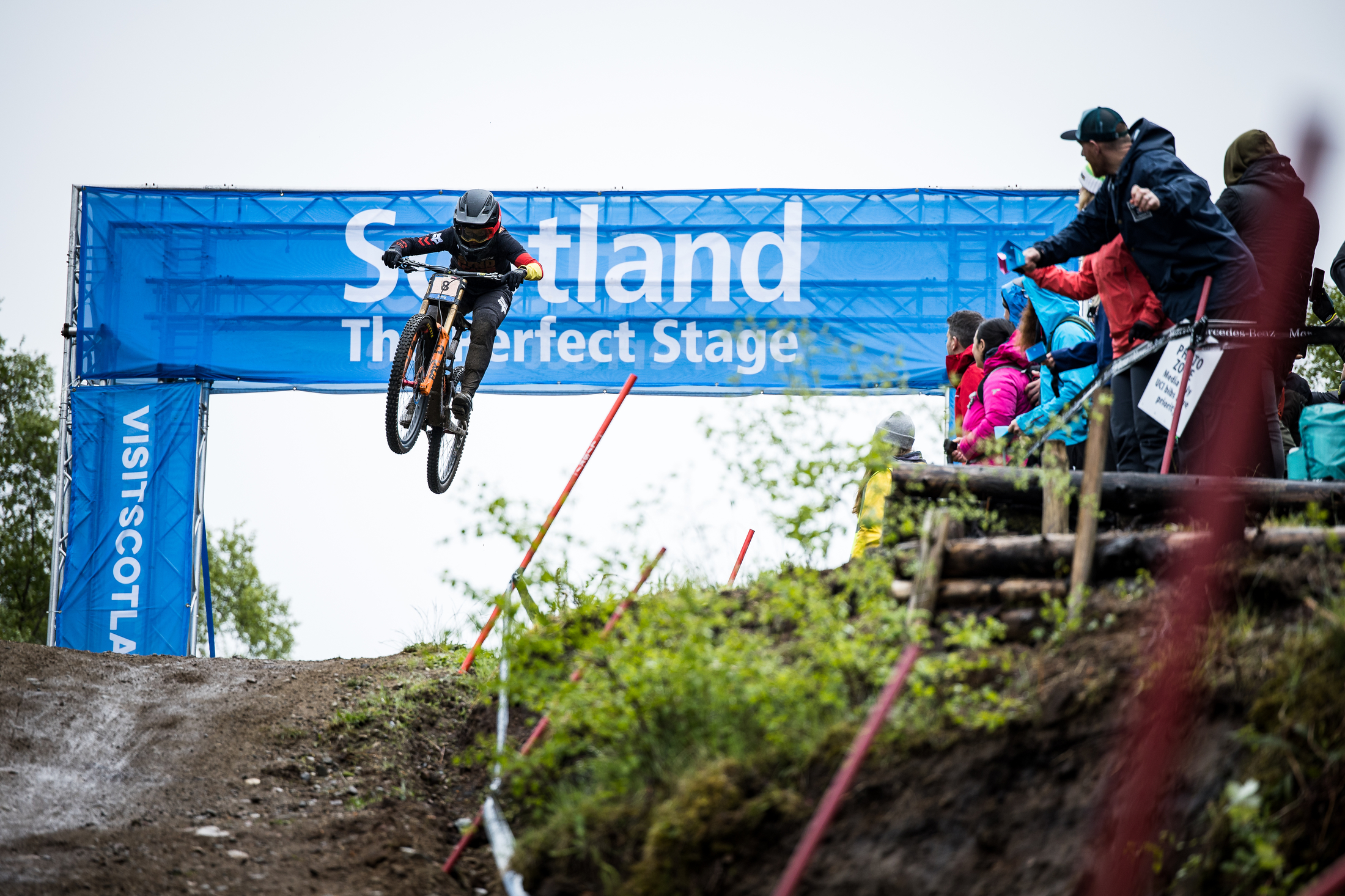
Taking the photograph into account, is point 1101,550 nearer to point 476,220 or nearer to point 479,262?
point 476,220

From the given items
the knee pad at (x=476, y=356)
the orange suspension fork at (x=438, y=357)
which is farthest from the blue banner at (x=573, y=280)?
the orange suspension fork at (x=438, y=357)

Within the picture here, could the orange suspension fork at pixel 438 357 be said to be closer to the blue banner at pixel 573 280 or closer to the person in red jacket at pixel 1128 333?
the blue banner at pixel 573 280

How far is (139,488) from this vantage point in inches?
441

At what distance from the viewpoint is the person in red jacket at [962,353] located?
21.7 ft

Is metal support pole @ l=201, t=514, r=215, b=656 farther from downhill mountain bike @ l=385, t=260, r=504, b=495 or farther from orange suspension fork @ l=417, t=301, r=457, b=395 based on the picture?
orange suspension fork @ l=417, t=301, r=457, b=395

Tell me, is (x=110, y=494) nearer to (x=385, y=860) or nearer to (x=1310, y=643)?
(x=385, y=860)

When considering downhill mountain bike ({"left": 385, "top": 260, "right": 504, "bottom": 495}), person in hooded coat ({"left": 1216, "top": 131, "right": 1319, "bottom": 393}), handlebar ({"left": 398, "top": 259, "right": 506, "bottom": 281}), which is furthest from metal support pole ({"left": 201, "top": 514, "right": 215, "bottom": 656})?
person in hooded coat ({"left": 1216, "top": 131, "right": 1319, "bottom": 393})

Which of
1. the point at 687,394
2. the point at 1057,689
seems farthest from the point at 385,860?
the point at 687,394

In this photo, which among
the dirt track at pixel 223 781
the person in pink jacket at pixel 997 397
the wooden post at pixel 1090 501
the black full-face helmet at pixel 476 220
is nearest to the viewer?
the wooden post at pixel 1090 501

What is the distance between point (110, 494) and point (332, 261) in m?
3.16

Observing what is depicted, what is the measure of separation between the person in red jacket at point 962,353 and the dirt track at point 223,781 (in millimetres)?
3261

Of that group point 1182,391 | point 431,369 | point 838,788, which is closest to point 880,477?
point 1182,391

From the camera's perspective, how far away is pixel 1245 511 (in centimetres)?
397

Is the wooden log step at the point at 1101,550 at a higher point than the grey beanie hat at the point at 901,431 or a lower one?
lower
